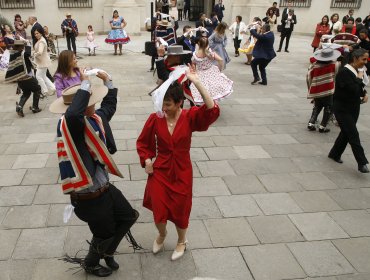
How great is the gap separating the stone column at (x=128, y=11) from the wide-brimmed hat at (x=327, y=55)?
14034mm

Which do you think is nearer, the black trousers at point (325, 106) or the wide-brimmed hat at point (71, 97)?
the wide-brimmed hat at point (71, 97)

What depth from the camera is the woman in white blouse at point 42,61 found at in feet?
26.9

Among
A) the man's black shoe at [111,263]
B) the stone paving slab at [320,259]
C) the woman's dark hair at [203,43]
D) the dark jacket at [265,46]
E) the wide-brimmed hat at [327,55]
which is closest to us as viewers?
the man's black shoe at [111,263]

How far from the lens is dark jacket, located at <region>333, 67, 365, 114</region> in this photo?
5090 millimetres

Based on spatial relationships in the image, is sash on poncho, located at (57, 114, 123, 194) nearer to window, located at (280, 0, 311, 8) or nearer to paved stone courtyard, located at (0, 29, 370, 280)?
paved stone courtyard, located at (0, 29, 370, 280)

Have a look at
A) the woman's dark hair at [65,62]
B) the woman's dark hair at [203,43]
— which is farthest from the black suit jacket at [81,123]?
the woman's dark hair at [203,43]

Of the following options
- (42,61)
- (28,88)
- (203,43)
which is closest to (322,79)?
(203,43)

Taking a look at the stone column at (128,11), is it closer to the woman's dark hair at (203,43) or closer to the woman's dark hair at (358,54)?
the woman's dark hair at (203,43)

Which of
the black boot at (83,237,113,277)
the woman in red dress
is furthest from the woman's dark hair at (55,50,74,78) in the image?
the black boot at (83,237,113,277)

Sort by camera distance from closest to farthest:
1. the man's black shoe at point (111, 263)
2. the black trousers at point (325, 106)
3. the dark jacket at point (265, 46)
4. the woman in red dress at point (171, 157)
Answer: the woman in red dress at point (171, 157), the man's black shoe at point (111, 263), the black trousers at point (325, 106), the dark jacket at point (265, 46)

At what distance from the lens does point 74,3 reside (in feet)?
60.3

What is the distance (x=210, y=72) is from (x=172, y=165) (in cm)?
425

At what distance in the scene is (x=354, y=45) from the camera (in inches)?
315

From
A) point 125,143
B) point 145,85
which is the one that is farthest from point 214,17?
point 125,143
